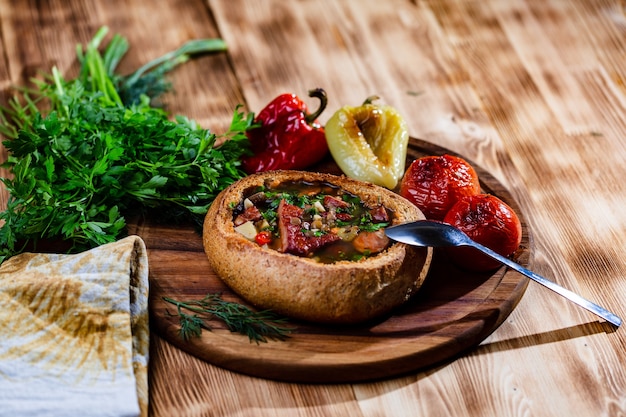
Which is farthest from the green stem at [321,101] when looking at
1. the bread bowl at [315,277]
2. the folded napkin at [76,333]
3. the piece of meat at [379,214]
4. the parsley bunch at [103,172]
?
the folded napkin at [76,333]

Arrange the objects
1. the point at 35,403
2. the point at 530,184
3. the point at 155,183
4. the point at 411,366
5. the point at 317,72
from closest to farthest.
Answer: the point at 35,403
the point at 411,366
the point at 155,183
the point at 530,184
the point at 317,72

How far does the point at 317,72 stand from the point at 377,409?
10.9 feet

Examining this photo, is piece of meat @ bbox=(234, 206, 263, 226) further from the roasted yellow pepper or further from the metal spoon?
the roasted yellow pepper

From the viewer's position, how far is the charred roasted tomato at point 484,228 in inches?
151

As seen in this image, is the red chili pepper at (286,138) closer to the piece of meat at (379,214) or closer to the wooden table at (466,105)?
the wooden table at (466,105)

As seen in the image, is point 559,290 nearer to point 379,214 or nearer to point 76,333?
point 379,214

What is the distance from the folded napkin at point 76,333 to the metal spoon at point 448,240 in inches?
48.7

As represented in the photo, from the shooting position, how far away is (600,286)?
4.11 m

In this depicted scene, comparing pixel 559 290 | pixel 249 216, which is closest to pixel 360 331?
pixel 249 216

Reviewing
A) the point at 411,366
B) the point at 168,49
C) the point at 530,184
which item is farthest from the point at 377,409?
the point at 168,49

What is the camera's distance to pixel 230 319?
3.54 meters

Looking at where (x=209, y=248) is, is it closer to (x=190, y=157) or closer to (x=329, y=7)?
(x=190, y=157)

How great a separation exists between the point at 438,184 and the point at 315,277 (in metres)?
1.05

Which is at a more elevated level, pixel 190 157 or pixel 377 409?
pixel 190 157
